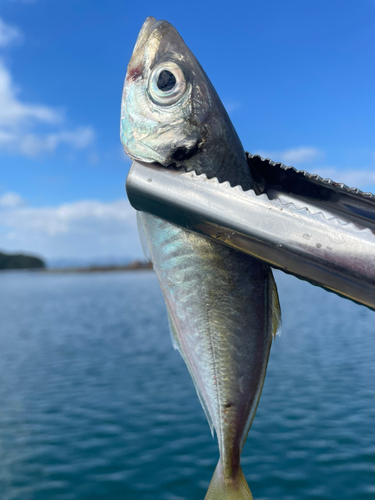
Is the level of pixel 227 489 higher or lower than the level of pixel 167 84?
lower

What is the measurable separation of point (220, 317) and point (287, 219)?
3.03 ft

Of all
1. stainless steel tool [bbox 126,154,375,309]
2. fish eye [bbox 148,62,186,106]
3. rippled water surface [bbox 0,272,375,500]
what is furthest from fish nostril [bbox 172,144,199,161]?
rippled water surface [bbox 0,272,375,500]

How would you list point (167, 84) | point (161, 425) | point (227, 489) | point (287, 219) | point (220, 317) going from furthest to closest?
point (161, 425), point (227, 489), point (220, 317), point (167, 84), point (287, 219)

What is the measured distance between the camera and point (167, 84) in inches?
99.6

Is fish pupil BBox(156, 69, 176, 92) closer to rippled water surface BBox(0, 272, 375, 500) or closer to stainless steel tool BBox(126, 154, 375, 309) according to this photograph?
stainless steel tool BBox(126, 154, 375, 309)

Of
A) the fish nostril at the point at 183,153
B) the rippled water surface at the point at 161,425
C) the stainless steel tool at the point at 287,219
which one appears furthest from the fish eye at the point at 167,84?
the rippled water surface at the point at 161,425

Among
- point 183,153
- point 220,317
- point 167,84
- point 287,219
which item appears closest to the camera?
point 287,219

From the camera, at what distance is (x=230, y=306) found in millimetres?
2617

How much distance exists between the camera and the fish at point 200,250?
2.48 meters

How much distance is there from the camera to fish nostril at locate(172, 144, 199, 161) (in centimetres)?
241

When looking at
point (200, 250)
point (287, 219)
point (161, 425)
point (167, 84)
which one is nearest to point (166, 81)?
point (167, 84)

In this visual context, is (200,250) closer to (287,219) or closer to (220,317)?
(220,317)

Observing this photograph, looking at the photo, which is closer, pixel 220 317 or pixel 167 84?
pixel 167 84

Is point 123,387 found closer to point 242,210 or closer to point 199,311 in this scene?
point 199,311
